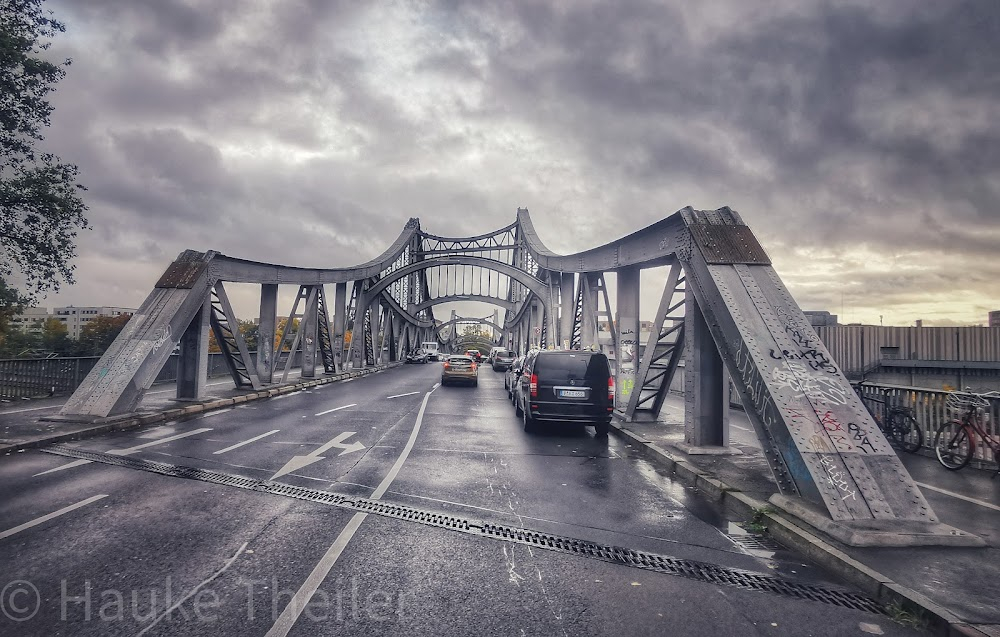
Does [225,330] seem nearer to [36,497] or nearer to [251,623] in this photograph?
[36,497]

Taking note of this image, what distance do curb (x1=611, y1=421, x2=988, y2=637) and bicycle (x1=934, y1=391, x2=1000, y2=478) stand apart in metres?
4.18

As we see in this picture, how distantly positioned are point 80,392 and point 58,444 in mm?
2753

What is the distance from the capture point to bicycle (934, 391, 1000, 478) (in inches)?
304

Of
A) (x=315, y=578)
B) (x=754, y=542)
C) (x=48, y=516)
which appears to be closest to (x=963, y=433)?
(x=754, y=542)

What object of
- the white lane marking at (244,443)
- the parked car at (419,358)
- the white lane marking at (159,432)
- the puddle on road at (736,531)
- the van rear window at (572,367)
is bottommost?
the parked car at (419,358)

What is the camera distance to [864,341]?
84.4ft

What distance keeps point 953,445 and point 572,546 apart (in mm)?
7079

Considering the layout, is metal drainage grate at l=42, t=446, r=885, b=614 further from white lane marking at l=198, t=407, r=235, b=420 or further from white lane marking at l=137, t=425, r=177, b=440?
white lane marking at l=198, t=407, r=235, b=420

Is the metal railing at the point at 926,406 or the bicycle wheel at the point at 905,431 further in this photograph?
the bicycle wheel at the point at 905,431

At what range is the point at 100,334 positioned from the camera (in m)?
60.3

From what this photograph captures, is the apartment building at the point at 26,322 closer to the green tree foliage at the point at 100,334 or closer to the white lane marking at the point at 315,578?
the green tree foliage at the point at 100,334

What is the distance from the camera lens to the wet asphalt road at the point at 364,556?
3361 mm

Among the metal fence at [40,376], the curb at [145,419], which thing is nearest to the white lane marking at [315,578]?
the curb at [145,419]

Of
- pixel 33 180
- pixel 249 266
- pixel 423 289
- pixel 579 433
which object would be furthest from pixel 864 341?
pixel 423 289
